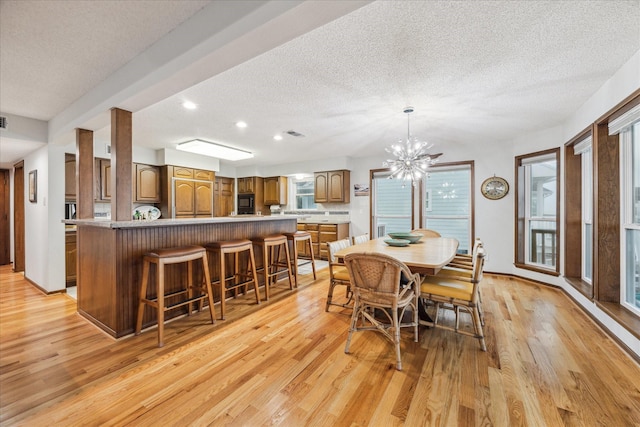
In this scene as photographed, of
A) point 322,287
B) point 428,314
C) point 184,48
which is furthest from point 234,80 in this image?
point 428,314

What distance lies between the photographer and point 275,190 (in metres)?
6.80

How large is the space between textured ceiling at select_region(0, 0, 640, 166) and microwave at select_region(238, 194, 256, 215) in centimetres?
322

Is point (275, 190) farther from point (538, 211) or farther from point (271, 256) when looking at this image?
point (538, 211)

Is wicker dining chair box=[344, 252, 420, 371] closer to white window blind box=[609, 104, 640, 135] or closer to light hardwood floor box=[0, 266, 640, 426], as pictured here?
light hardwood floor box=[0, 266, 640, 426]

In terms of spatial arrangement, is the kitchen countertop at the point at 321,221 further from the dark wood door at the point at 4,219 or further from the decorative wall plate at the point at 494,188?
the dark wood door at the point at 4,219

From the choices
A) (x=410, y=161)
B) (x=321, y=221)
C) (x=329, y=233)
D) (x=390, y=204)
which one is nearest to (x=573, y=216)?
(x=410, y=161)

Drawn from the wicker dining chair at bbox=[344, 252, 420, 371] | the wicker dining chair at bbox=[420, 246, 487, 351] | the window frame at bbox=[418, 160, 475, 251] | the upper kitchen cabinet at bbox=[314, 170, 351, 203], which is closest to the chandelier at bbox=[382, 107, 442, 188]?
the wicker dining chair at bbox=[420, 246, 487, 351]

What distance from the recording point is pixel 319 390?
5.41ft

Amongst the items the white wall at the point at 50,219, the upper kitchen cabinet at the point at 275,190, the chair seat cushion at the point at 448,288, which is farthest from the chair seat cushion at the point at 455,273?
the white wall at the point at 50,219

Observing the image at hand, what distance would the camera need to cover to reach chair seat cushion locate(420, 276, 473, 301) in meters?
2.13

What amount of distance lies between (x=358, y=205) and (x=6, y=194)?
725 cm

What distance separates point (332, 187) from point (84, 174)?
4.18m

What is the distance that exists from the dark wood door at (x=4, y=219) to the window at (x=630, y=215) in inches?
378

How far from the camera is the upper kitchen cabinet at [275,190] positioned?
22.1ft
